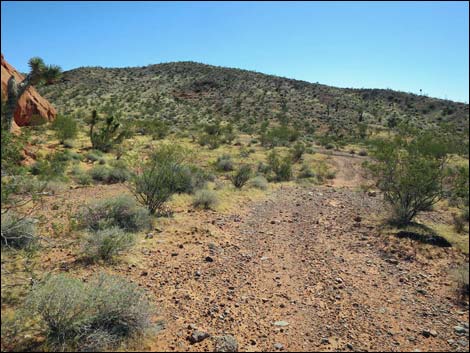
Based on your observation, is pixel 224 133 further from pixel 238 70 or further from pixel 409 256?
pixel 238 70

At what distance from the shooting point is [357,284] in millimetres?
6344

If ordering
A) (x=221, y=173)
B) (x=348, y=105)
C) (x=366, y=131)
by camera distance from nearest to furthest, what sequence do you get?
(x=221, y=173) < (x=366, y=131) < (x=348, y=105)

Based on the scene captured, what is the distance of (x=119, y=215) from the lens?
8.52 m

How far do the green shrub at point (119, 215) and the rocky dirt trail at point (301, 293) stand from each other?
46.9 inches

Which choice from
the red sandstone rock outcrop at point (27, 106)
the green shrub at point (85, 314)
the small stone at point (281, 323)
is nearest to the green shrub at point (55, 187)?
the red sandstone rock outcrop at point (27, 106)

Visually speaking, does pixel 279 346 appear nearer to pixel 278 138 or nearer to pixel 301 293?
pixel 301 293

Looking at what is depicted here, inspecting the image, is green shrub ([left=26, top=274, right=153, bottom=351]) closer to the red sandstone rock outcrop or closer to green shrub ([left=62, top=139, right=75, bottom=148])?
the red sandstone rock outcrop

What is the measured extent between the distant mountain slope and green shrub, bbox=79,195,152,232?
104 feet

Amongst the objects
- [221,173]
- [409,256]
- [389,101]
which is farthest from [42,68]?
[389,101]

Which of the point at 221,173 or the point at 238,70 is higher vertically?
the point at 238,70

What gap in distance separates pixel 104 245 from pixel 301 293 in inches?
147

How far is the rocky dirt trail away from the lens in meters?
4.69

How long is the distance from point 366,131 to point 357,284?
37.6 m

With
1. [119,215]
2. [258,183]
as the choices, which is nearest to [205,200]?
[119,215]
